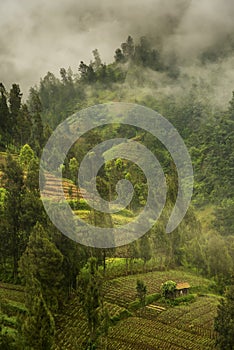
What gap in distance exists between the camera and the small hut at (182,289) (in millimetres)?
36688

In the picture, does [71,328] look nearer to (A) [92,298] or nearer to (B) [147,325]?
(A) [92,298]

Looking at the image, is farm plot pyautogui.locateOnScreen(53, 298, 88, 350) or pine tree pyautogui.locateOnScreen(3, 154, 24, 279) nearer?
farm plot pyautogui.locateOnScreen(53, 298, 88, 350)

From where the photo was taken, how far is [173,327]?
29.6m

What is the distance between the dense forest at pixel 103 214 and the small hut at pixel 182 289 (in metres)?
0.78

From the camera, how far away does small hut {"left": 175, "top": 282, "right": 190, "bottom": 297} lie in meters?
36.7

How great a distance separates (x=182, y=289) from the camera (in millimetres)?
37000

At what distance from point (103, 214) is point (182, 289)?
964 cm

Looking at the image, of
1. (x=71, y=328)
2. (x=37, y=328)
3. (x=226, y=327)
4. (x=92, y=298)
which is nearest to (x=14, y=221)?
(x=71, y=328)

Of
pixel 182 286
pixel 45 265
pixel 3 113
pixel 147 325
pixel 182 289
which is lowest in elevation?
pixel 147 325

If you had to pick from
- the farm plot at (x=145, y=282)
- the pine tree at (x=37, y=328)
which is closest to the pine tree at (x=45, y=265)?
the pine tree at (x=37, y=328)

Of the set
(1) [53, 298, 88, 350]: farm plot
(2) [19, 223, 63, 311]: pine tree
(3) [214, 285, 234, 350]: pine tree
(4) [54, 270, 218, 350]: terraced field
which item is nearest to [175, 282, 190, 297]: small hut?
(4) [54, 270, 218, 350]: terraced field

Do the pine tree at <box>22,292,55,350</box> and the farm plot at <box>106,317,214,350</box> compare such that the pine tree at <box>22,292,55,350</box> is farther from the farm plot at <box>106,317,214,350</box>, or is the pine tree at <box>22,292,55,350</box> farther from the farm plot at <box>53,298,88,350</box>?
the farm plot at <box>106,317,214,350</box>

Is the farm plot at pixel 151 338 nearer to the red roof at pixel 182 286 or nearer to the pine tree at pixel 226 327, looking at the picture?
the pine tree at pixel 226 327

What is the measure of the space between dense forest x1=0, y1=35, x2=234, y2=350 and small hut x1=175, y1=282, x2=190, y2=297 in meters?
0.78
